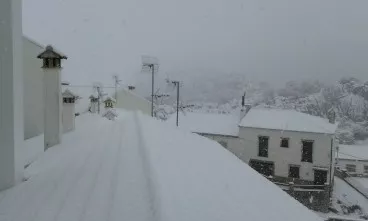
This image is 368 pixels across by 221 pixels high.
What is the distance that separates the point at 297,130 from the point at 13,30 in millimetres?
17018

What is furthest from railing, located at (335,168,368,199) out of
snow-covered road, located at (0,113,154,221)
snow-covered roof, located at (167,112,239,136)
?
snow-covered road, located at (0,113,154,221)

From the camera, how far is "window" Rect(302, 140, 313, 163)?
59.2 ft

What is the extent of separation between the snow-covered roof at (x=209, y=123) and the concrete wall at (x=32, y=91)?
13.5 metres

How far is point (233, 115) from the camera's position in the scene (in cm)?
2292

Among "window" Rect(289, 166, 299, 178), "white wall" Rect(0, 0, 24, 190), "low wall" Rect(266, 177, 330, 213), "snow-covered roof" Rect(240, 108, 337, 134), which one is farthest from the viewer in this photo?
"window" Rect(289, 166, 299, 178)

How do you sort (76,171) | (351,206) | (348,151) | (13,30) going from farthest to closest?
(348,151) < (351,206) < (76,171) < (13,30)

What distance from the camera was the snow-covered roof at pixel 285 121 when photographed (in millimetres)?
18219

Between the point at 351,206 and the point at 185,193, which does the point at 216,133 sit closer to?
the point at 351,206

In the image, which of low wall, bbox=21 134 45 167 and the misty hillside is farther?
the misty hillside

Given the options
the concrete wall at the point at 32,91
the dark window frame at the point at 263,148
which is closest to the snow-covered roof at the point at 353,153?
the dark window frame at the point at 263,148

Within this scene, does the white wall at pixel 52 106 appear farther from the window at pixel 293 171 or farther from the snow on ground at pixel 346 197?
the window at pixel 293 171

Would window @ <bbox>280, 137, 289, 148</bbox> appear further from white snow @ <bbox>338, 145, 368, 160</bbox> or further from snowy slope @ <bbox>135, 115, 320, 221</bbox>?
snowy slope @ <bbox>135, 115, 320, 221</bbox>

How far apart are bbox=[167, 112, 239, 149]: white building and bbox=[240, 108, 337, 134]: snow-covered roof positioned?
107cm

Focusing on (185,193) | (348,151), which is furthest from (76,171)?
(348,151)
